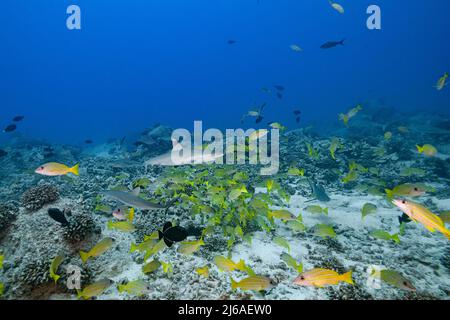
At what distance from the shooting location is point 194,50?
16088 cm

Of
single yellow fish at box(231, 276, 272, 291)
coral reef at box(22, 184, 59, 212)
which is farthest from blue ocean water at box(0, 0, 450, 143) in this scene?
single yellow fish at box(231, 276, 272, 291)

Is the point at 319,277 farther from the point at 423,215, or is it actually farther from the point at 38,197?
the point at 38,197

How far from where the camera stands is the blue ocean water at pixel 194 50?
421ft

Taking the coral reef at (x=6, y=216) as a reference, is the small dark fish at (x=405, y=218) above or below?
above

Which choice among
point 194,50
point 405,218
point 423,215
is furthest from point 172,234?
point 194,50

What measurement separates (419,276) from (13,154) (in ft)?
65.3

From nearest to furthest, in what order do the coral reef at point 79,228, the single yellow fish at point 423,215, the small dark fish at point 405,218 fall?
the single yellow fish at point 423,215, the small dark fish at point 405,218, the coral reef at point 79,228

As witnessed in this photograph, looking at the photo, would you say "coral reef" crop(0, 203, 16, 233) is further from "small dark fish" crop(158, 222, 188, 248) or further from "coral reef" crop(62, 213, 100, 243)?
"small dark fish" crop(158, 222, 188, 248)

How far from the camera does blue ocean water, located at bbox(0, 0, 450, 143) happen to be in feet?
421

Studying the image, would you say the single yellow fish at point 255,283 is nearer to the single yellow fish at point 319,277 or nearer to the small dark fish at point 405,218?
the single yellow fish at point 319,277

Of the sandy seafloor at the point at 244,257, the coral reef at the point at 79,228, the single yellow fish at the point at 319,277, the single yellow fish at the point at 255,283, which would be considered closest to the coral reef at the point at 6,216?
the sandy seafloor at the point at 244,257

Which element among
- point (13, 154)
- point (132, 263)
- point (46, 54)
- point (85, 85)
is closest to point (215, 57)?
point (85, 85)
